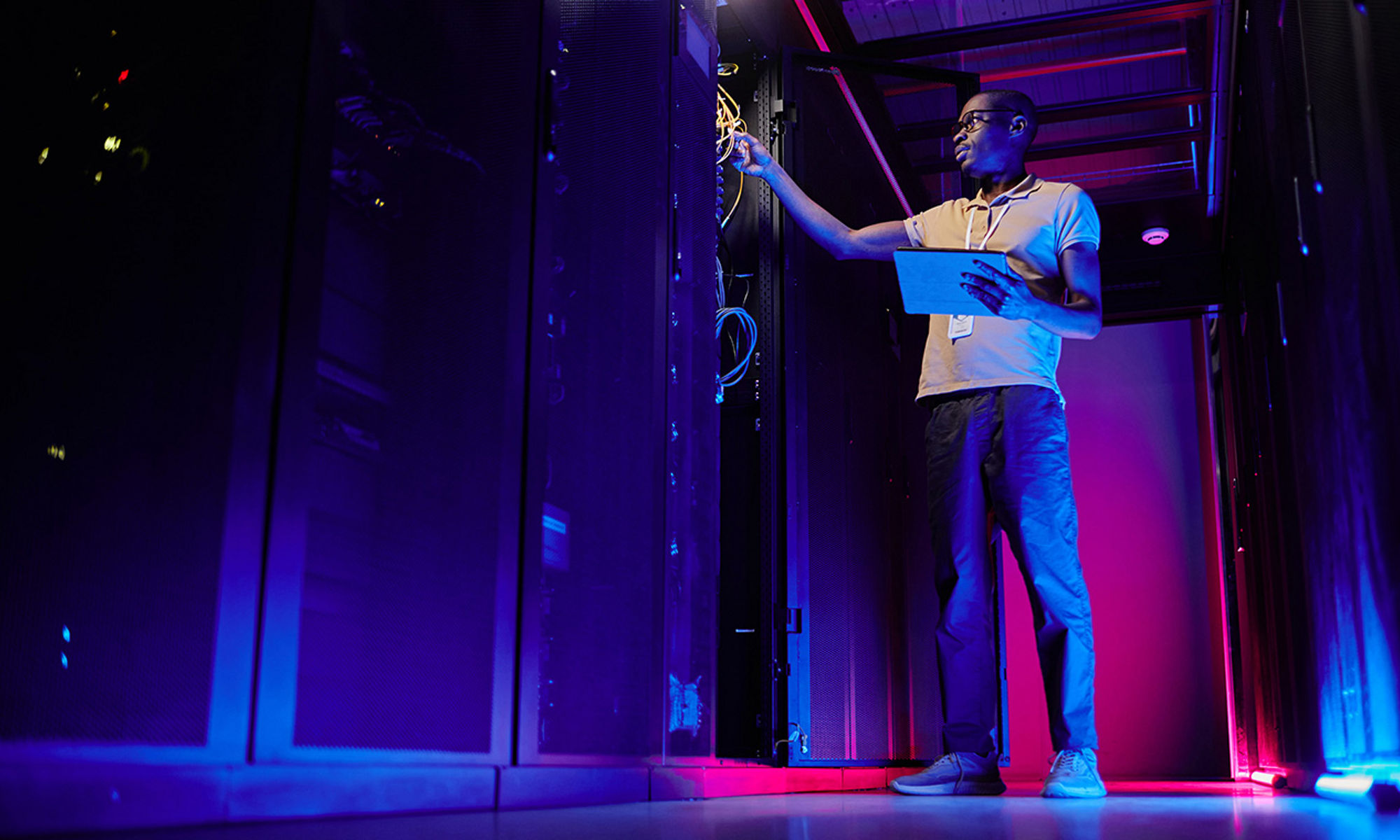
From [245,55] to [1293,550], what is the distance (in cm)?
284

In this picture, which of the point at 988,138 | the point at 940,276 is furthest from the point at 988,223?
the point at 940,276

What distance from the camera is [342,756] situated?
131 cm

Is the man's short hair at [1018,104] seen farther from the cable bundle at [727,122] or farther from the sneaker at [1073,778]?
the sneaker at [1073,778]

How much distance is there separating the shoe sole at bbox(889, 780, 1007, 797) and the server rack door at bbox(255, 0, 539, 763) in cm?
124

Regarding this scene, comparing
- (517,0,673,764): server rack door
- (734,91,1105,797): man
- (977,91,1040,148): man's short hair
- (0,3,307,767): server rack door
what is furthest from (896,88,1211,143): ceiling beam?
(0,3,307,767): server rack door

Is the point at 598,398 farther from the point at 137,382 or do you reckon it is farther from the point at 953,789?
the point at 953,789

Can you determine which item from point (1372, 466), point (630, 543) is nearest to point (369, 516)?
point (630, 543)

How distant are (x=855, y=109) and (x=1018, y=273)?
1234mm

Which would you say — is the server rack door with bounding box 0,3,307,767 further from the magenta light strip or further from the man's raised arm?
the magenta light strip

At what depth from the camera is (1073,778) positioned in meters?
2.43

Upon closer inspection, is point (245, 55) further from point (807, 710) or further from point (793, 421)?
point (807, 710)

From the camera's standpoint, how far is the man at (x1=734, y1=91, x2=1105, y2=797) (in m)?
2.60

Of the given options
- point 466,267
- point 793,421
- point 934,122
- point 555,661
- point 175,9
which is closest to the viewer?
point 175,9

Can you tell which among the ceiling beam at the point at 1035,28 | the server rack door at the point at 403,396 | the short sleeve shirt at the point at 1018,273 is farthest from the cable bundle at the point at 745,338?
the ceiling beam at the point at 1035,28
